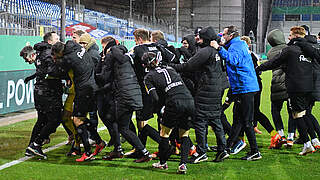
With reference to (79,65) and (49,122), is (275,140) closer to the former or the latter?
(79,65)

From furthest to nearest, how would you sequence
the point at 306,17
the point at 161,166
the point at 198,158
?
the point at 306,17 → the point at 198,158 → the point at 161,166

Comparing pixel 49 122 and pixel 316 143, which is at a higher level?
pixel 49 122

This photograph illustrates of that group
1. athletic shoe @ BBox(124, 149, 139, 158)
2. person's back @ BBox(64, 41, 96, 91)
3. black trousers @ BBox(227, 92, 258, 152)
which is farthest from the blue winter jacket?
person's back @ BBox(64, 41, 96, 91)

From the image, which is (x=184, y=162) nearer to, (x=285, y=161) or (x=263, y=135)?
(x=285, y=161)

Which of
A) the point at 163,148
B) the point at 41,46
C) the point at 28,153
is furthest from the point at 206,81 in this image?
the point at 28,153

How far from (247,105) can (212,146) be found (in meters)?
1.48

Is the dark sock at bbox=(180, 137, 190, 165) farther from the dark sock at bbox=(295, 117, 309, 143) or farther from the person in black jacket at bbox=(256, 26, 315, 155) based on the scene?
the dark sock at bbox=(295, 117, 309, 143)

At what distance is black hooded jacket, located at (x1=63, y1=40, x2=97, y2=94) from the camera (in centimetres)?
703

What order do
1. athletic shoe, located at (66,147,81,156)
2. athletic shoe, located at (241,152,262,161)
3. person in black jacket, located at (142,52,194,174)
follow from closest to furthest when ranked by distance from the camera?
1. person in black jacket, located at (142,52,194,174)
2. athletic shoe, located at (241,152,262,161)
3. athletic shoe, located at (66,147,81,156)

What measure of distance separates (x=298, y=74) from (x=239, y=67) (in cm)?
105

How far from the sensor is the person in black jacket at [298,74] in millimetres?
7562

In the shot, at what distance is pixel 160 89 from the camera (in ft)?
21.2

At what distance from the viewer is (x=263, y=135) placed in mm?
9836

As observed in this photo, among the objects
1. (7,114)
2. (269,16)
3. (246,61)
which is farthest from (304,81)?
(269,16)
